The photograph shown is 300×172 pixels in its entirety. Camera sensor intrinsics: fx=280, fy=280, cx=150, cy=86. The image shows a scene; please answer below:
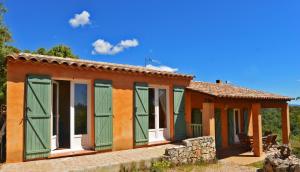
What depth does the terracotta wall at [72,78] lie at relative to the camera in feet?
24.9

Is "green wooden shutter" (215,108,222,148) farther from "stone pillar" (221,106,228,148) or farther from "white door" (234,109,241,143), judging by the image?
"white door" (234,109,241,143)

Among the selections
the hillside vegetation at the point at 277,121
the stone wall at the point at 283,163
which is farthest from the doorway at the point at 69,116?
the hillside vegetation at the point at 277,121

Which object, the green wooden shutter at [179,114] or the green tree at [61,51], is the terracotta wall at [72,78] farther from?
the green tree at [61,51]

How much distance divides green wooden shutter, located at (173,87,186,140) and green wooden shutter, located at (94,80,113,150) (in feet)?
10.4

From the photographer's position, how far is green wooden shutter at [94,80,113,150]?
9.26 meters

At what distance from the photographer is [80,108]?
9.20 meters

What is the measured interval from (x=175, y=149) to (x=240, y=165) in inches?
Result: 115

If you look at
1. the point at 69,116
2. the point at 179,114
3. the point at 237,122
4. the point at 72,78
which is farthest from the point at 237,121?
the point at 72,78

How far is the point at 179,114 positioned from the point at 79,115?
444 centimetres

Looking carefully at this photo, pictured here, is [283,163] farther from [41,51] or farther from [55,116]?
[41,51]

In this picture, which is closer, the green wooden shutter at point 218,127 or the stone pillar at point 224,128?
the green wooden shutter at point 218,127

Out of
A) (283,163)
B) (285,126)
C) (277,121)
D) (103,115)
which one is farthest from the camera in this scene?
(277,121)

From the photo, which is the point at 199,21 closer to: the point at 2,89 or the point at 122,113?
the point at 122,113

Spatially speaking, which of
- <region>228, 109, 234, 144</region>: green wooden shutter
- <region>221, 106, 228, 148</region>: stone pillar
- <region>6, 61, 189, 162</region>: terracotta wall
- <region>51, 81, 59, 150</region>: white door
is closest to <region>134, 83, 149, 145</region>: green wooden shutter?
<region>6, 61, 189, 162</region>: terracotta wall
